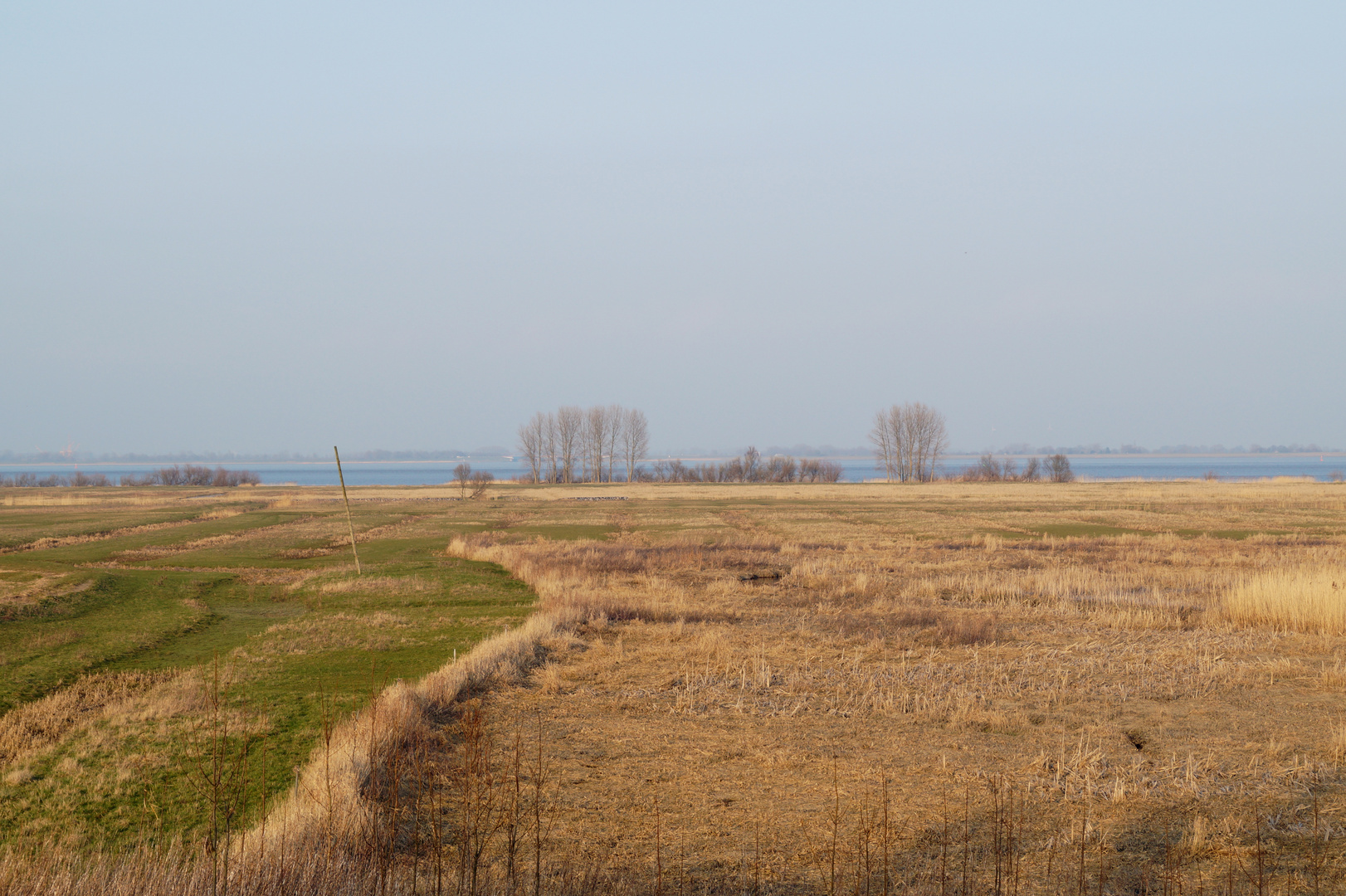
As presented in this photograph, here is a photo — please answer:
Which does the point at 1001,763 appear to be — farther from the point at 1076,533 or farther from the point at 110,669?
the point at 1076,533

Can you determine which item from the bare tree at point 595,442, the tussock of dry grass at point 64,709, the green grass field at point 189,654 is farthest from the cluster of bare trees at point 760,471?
the tussock of dry grass at point 64,709

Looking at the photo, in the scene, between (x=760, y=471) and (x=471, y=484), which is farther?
(x=760, y=471)

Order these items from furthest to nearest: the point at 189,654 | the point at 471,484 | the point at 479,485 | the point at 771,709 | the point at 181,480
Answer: the point at 181,480 < the point at 471,484 < the point at 479,485 < the point at 189,654 < the point at 771,709

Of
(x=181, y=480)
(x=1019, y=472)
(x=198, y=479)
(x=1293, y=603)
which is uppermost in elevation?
(x=198, y=479)

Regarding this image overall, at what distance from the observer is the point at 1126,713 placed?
35.5 ft

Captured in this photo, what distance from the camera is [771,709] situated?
446 inches

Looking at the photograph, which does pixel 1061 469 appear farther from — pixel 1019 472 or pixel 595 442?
pixel 595 442

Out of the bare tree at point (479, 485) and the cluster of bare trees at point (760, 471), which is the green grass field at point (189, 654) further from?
the cluster of bare trees at point (760, 471)

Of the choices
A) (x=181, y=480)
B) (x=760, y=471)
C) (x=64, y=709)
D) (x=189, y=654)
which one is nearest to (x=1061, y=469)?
(x=760, y=471)

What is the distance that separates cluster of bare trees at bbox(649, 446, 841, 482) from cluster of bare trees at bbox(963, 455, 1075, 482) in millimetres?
24303

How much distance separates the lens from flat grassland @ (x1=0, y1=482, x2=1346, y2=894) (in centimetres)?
670

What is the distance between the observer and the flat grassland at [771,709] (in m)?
6.70

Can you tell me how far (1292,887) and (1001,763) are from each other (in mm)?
3151

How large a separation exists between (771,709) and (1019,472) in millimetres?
148476
